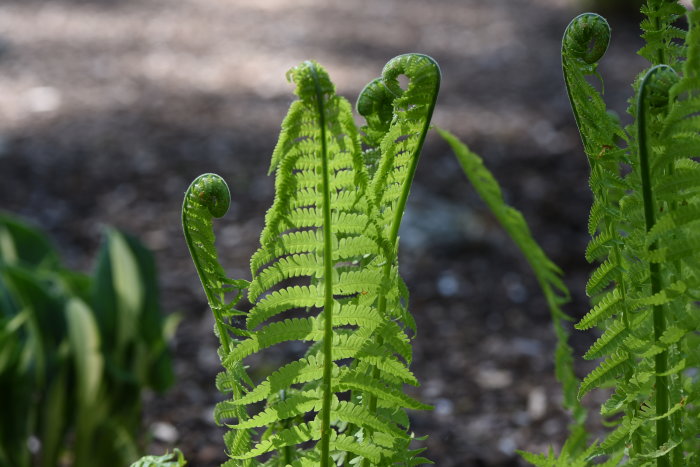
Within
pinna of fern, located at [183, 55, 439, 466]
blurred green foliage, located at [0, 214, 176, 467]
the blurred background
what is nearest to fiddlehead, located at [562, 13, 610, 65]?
pinna of fern, located at [183, 55, 439, 466]

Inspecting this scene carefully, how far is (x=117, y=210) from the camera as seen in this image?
3.13m

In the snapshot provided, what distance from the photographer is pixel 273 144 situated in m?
3.71

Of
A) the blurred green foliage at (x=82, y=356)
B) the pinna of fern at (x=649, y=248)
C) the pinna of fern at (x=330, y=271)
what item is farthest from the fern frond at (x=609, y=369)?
the blurred green foliage at (x=82, y=356)

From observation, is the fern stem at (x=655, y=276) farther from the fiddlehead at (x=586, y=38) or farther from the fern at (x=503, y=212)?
the fern at (x=503, y=212)

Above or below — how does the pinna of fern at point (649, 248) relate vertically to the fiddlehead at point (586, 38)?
below

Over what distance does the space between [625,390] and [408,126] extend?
27 centimetres

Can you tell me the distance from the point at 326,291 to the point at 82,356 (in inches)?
39.7

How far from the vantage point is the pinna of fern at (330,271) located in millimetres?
A: 619

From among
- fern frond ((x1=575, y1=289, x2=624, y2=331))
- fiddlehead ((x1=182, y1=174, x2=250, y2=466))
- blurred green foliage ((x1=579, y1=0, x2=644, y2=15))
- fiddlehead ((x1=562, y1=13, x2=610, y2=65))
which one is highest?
blurred green foliage ((x1=579, y1=0, x2=644, y2=15))

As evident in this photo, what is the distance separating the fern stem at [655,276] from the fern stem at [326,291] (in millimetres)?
219

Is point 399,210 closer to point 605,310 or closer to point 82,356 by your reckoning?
point 605,310

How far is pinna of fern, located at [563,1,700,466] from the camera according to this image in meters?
0.59

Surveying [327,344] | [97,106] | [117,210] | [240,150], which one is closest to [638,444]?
[327,344]

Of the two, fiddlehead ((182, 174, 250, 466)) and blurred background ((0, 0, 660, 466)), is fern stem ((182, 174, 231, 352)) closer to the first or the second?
fiddlehead ((182, 174, 250, 466))
